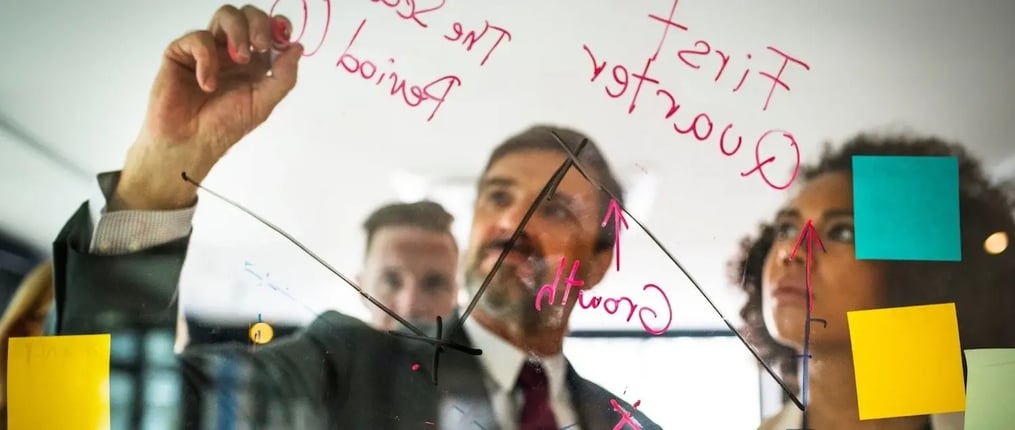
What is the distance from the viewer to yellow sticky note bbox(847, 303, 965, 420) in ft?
3.21

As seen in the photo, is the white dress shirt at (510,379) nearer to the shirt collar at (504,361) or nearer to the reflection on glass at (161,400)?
the shirt collar at (504,361)

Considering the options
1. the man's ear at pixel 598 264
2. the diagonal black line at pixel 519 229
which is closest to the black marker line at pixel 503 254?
the diagonal black line at pixel 519 229

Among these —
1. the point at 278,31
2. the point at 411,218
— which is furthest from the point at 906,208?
the point at 278,31

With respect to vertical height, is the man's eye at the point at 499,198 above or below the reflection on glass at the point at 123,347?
above

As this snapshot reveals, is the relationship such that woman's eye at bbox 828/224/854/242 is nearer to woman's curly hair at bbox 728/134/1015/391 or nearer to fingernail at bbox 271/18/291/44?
woman's curly hair at bbox 728/134/1015/391

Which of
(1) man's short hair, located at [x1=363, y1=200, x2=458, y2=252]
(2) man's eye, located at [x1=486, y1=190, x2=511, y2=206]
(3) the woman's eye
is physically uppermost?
(2) man's eye, located at [x1=486, y1=190, x2=511, y2=206]

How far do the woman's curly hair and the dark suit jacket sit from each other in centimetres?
19

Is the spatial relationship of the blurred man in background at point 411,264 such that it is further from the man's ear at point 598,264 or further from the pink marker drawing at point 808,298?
the pink marker drawing at point 808,298

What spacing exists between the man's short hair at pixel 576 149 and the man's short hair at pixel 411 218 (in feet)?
0.26

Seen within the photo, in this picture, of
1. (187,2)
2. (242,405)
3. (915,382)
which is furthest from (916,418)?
(187,2)

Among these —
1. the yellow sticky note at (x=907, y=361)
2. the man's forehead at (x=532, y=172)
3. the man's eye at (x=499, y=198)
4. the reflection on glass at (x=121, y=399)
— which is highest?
the man's forehead at (x=532, y=172)

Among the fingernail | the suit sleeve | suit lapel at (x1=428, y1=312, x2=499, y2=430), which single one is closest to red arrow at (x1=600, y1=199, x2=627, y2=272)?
suit lapel at (x1=428, y1=312, x2=499, y2=430)

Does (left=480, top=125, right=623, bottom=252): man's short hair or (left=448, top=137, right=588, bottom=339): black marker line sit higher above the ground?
(left=480, top=125, right=623, bottom=252): man's short hair

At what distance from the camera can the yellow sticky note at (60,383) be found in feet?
3.36
